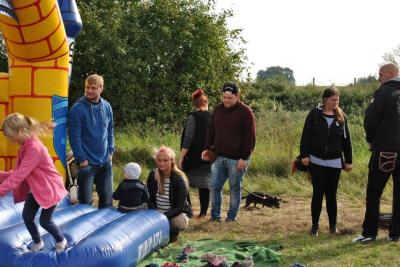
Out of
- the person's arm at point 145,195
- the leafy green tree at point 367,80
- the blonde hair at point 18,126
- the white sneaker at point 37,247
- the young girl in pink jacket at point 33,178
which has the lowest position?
the white sneaker at point 37,247

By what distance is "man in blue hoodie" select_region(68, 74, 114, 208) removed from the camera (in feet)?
20.7

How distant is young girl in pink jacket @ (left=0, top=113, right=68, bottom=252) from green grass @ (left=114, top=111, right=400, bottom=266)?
179 centimetres

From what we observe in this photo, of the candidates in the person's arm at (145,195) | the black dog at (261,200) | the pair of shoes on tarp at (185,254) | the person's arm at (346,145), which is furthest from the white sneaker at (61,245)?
the black dog at (261,200)

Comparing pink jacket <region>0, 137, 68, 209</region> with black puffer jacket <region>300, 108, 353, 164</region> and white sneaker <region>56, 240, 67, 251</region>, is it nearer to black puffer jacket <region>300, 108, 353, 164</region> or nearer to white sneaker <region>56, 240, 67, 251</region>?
white sneaker <region>56, 240, 67, 251</region>

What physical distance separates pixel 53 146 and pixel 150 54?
29.3ft

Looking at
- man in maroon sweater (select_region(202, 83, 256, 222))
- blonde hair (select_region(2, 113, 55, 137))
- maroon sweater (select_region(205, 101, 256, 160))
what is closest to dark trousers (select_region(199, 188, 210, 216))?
man in maroon sweater (select_region(202, 83, 256, 222))

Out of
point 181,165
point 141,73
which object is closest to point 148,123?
point 141,73

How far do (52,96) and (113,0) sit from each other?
387 inches

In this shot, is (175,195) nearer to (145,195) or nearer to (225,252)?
(145,195)

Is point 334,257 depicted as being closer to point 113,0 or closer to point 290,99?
point 113,0

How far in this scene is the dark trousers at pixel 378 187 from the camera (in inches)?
239

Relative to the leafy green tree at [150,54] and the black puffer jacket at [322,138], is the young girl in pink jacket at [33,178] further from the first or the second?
the leafy green tree at [150,54]

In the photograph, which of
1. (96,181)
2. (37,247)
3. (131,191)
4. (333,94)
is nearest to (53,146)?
(96,181)

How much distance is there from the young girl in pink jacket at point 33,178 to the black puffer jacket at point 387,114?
3110 millimetres
